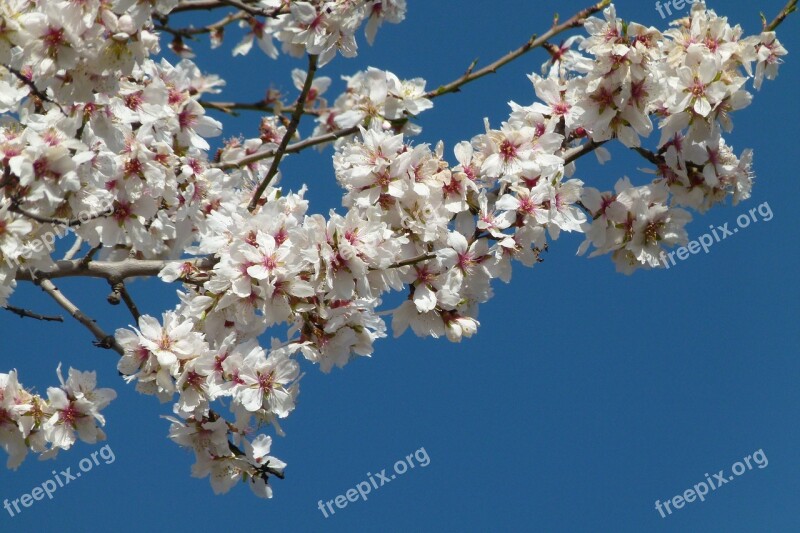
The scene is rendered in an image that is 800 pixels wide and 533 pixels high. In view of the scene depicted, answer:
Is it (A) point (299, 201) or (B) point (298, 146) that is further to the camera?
(B) point (298, 146)

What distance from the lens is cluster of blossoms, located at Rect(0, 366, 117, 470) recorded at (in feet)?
13.0

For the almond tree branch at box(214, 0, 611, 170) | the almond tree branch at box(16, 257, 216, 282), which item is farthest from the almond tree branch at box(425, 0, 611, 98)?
the almond tree branch at box(16, 257, 216, 282)

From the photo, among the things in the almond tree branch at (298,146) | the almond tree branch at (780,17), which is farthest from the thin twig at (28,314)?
the almond tree branch at (780,17)

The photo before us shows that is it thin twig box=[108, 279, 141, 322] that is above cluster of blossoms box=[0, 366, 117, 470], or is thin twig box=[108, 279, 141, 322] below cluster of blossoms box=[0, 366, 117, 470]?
above

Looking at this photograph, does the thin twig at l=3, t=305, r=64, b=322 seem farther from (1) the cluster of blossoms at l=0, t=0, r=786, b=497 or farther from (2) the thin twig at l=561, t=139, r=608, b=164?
A: (2) the thin twig at l=561, t=139, r=608, b=164

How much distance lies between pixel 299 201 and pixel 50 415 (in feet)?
4.40

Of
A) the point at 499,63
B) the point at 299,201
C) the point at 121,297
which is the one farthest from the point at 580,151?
the point at 121,297

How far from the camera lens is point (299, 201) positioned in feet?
13.3

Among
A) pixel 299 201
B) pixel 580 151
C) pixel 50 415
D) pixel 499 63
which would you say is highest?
pixel 499 63

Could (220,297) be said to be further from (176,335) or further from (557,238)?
(557,238)

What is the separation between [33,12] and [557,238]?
215cm

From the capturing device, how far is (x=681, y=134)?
13.8 feet

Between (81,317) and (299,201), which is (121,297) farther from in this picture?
(299,201)

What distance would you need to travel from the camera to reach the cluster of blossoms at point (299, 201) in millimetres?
3480
